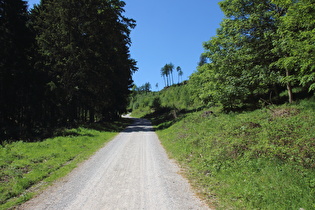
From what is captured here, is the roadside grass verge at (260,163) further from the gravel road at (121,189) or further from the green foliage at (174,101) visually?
the green foliage at (174,101)

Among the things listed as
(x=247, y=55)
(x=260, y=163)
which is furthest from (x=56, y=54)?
(x=260, y=163)

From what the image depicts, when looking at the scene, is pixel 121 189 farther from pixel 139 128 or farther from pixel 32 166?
pixel 139 128

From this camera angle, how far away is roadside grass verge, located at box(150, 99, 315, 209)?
4.51 metres

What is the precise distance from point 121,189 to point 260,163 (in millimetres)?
4676

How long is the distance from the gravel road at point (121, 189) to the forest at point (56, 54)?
14633 mm

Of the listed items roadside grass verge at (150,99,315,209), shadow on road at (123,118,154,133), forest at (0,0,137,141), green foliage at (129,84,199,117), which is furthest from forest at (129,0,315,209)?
forest at (0,0,137,141)

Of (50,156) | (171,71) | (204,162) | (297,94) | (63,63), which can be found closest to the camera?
(204,162)

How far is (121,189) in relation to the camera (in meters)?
5.68

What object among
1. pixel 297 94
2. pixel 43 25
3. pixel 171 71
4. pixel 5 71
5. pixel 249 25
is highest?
pixel 171 71

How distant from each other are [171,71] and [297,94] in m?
126

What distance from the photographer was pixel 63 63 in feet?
71.8

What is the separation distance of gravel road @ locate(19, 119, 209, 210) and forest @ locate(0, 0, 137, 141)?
48.0 feet

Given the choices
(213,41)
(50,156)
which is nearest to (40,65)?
(50,156)

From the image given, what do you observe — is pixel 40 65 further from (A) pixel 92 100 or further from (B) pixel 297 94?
(B) pixel 297 94
